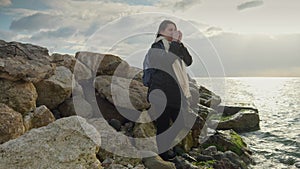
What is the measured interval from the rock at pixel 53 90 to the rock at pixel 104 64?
2520 mm

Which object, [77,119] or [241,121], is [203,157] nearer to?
[77,119]

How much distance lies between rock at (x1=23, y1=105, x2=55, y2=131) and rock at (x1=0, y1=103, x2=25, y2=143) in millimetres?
663

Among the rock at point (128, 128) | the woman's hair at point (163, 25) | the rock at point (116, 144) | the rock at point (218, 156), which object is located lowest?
the rock at point (218, 156)

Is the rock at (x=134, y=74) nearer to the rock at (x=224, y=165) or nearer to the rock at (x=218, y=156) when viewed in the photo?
the rock at (x=218, y=156)

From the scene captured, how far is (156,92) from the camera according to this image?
25.1ft

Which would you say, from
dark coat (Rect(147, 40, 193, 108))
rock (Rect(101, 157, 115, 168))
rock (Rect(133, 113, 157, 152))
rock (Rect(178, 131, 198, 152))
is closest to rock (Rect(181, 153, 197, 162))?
rock (Rect(178, 131, 198, 152))

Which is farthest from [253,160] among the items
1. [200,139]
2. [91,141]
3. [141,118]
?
[91,141]

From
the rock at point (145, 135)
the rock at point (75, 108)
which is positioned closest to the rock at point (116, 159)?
the rock at point (145, 135)

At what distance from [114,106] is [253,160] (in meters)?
5.96

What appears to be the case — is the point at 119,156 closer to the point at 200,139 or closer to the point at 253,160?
the point at 200,139

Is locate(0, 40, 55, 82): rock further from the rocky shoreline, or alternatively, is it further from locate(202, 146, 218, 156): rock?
locate(202, 146, 218, 156): rock

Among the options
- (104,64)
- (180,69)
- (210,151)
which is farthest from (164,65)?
(104,64)

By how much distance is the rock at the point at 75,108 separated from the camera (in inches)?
393

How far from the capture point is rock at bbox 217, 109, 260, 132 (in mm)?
18180
